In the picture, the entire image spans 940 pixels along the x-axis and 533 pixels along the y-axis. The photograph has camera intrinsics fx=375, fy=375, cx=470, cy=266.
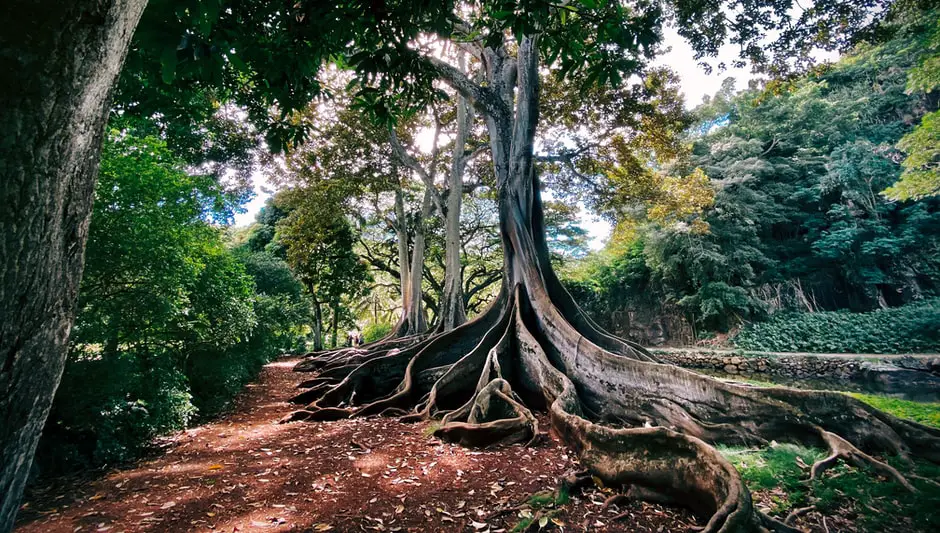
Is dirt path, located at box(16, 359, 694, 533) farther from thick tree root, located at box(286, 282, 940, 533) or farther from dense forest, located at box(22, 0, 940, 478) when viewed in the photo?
dense forest, located at box(22, 0, 940, 478)

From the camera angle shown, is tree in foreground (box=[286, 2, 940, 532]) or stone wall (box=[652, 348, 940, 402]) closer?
tree in foreground (box=[286, 2, 940, 532])

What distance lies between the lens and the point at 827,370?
12703 millimetres

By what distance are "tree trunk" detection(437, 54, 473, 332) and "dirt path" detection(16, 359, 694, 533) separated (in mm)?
5641

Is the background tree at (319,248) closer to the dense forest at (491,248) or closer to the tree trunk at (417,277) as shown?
the dense forest at (491,248)

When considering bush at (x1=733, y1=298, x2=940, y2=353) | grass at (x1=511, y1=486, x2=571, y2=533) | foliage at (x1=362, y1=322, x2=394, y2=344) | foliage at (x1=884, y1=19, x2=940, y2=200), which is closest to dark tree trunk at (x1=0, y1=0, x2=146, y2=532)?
grass at (x1=511, y1=486, x2=571, y2=533)

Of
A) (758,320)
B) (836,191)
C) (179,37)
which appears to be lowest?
(758,320)

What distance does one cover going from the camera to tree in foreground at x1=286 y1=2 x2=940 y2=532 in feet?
9.27

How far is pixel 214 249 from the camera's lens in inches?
235

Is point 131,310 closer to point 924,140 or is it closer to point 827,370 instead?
point 827,370

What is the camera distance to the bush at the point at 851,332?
14.0 metres

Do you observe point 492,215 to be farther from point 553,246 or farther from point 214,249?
point 214,249

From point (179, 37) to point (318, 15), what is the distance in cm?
141

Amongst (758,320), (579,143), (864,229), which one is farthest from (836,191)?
(579,143)

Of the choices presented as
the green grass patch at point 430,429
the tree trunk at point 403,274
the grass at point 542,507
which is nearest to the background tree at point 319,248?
the tree trunk at point 403,274
